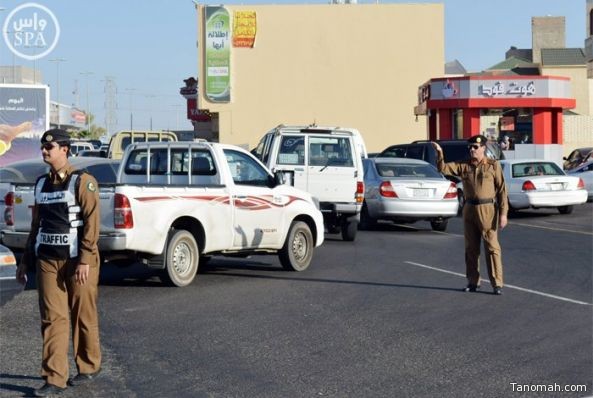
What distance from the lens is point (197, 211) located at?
43.5 ft

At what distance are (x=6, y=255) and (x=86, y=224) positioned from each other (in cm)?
242

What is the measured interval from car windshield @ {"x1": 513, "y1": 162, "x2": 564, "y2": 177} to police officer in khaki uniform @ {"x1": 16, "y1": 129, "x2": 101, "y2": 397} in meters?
19.9

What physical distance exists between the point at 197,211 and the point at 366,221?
10004mm

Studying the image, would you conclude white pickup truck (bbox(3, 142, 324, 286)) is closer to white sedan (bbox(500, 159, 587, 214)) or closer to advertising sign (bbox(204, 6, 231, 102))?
white sedan (bbox(500, 159, 587, 214))

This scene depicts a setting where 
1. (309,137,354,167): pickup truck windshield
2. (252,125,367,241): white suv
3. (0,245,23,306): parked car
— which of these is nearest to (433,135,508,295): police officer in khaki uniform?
(0,245,23,306): parked car

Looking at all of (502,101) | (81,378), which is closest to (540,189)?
(502,101)

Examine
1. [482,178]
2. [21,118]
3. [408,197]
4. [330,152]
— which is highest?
[21,118]

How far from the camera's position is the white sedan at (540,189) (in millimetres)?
25672

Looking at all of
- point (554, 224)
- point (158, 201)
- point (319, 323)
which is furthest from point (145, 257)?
point (554, 224)

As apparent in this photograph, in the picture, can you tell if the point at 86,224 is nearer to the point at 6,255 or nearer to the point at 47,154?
the point at 47,154

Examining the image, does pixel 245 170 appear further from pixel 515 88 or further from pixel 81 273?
pixel 515 88

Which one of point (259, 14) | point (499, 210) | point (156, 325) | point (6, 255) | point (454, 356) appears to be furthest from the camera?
point (259, 14)

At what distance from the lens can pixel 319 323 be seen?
416 inches

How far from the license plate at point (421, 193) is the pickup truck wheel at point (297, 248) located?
6776 mm
